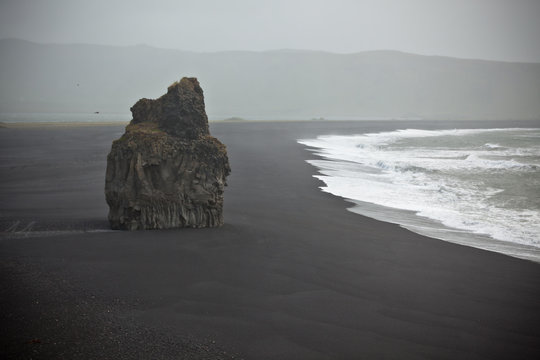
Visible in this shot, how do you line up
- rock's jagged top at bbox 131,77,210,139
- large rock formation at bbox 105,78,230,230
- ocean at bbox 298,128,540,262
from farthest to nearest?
ocean at bbox 298,128,540,262 < rock's jagged top at bbox 131,77,210,139 < large rock formation at bbox 105,78,230,230

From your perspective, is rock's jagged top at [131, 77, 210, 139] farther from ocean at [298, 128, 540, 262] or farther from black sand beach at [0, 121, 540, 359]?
ocean at [298, 128, 540, 262]

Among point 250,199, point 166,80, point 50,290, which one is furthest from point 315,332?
point 166,80

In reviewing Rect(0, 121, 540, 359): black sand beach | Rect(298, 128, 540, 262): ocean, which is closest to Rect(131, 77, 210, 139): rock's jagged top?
Rect(0, 121, 540, 359): black sand beach

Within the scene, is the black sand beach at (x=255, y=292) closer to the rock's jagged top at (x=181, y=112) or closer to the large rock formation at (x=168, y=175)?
the large rock formation at (x=168, y=175)

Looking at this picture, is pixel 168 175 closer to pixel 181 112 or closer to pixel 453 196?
pixel 181 112

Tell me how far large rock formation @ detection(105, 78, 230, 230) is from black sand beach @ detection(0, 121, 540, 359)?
364 millimetres

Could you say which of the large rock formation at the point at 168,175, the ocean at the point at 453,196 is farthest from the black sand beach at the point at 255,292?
the ocean at the point at 453,196

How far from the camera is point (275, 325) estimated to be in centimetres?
421

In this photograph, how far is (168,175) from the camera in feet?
24.1

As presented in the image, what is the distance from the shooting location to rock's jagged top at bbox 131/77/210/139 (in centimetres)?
786

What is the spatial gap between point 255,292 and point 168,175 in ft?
10.4

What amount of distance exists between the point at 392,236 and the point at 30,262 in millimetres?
5774

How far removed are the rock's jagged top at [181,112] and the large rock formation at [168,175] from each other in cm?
2

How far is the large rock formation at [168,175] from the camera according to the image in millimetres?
7180
